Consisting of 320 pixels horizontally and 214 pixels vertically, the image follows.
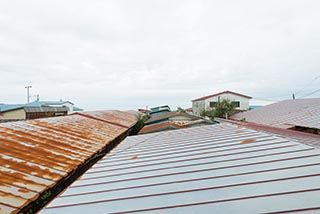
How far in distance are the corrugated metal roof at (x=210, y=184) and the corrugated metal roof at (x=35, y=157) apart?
2.63 feet

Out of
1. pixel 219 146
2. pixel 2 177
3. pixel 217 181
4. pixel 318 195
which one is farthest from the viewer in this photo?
pixel 219 146

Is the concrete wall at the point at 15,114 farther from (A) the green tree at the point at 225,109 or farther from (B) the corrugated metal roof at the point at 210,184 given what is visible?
(B) the corrugated metal roof at the point at 210,184

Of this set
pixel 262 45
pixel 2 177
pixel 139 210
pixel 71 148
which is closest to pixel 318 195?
pixel 139 210

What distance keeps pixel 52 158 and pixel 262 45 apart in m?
16.4

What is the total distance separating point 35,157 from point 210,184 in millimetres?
3895

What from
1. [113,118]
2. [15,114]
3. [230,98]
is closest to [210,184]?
[113,118]

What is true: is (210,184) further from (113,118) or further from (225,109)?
(225,109)

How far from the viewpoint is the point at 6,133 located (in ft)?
19.5

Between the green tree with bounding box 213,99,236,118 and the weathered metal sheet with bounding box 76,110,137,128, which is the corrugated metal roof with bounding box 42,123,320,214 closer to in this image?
the weathered metal sheet with bounding box 76,110,137,128

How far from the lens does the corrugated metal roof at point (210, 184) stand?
192 centimetres

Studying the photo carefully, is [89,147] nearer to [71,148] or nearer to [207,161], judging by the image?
[71,148]

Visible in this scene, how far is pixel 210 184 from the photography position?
2406mm

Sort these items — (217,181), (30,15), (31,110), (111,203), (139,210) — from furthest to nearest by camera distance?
(31,110) → (30,15) → (217,181) → (111,203) → (139,210)

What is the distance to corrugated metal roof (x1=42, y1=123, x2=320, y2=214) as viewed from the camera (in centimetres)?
192
